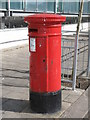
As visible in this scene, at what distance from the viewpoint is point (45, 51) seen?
3691mm

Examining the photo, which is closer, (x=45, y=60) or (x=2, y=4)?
(x=45, y=60)

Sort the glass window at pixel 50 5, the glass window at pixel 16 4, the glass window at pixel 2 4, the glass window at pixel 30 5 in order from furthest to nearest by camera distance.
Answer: the glass window at pixel 50 5 → the glass window at pixel 30 5 → the glass window at pixel 16 4 → the glass window at pixel 2 4

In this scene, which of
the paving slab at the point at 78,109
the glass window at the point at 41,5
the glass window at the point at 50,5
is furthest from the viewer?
the glass window at the point at 50,5

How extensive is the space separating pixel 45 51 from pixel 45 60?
15cm

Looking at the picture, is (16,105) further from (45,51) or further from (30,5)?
(30,5)

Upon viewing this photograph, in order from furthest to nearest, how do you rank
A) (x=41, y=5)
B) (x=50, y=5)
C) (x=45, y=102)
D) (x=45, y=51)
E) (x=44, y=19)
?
(x=50, y=5) → (x=41, y=5) → (x=45, y=102) → (x=45, y=51) → (x=44, y=19)

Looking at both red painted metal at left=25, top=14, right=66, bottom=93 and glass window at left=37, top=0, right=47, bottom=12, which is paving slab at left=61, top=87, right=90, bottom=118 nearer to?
red painted metal at left=25, top=14, right=66, bottom=93

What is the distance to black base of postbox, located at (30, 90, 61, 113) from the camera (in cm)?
380

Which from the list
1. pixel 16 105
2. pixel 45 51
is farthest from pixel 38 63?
pixel 16 105

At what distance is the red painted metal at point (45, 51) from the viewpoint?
11.9 ft

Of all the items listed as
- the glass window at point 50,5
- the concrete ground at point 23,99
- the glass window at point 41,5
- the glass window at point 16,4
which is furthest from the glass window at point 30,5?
the concrete ground at point 23,99

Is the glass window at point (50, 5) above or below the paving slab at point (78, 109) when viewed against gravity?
above

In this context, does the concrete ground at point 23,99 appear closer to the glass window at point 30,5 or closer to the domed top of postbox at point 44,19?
the domed top of postbox at point 44,19

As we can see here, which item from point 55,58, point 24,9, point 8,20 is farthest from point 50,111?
point 24,9
